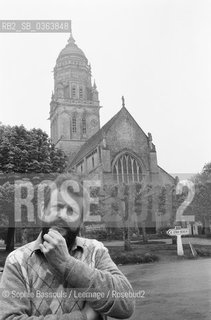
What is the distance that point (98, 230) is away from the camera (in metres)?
12.6

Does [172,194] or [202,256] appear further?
[172,194]

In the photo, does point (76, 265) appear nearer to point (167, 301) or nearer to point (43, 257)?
point (43, 257)

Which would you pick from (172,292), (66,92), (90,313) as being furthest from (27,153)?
(66,92)

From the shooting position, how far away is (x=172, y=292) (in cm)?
541

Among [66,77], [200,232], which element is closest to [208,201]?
[200,232]

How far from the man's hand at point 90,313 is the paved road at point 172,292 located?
326 centimetres

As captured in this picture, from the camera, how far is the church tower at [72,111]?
124ft

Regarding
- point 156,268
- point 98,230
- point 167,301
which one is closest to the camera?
point 167,301

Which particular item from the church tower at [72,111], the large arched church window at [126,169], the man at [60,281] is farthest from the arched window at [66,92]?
the man at [60,281]

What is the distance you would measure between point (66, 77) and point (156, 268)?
3281cm

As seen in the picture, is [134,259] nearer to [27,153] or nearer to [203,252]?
[203,252]

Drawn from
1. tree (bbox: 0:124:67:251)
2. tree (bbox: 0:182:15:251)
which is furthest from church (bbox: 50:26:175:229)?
tree (bbox: 0:182:15:251)

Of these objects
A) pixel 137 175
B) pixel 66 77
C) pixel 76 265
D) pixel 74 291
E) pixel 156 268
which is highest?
pixel 66 77

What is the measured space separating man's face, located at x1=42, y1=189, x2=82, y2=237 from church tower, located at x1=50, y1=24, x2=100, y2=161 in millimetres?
35771
